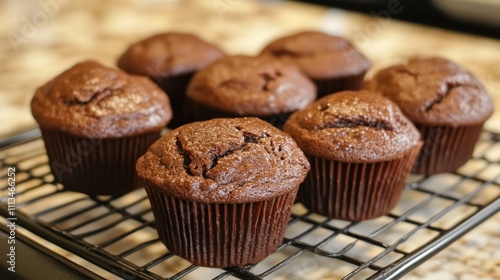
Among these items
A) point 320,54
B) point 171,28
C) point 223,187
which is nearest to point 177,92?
point 320,54

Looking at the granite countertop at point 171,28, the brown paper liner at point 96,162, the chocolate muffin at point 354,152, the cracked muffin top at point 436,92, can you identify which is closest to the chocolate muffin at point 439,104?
the cracked muffin top at point 436,92

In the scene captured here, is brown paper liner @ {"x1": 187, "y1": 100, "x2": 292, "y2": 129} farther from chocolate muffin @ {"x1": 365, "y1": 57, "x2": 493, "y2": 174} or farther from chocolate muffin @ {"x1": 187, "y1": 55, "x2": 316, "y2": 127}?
chocolate muffin @ {"x1": 365, "y1": 57, "x2": 493, "y2": 174}

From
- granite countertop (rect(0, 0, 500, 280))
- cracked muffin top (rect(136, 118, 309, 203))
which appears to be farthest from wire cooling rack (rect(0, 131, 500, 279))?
granite countertop (rect(0, 0, 500, 280))

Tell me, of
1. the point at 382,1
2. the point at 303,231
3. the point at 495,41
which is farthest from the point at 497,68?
the point at 303,231

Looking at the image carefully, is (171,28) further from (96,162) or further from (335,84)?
(96,162)

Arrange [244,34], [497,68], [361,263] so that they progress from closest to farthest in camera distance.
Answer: [361,263]
[497,68]
[244,34]

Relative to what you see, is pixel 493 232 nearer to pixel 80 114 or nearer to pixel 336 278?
pixel 336 278
